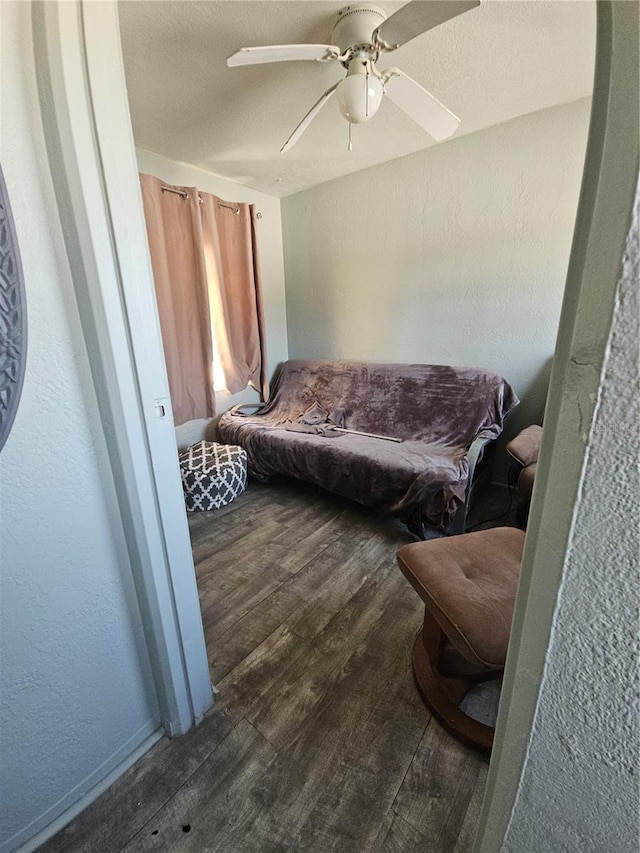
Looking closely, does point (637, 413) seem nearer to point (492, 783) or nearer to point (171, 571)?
point (492, 783)

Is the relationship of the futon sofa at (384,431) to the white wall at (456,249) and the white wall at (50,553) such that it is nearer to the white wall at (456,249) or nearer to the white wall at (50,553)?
the white wall at (456,249)

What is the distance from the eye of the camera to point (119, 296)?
79 cm

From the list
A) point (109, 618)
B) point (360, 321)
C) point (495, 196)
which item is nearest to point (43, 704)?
point (109, 618)

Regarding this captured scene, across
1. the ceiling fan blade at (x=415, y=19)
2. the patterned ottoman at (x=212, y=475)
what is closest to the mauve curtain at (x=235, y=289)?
the patterned ottoman at (x=212, y=475)

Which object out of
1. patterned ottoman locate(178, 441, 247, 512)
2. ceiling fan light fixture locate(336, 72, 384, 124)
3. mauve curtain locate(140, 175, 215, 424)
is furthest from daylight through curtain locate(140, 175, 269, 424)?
ceiling fan light fixture locate(336, 72, 384, 124)

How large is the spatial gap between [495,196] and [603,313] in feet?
8.54

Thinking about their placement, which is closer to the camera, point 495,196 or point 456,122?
point 456,122

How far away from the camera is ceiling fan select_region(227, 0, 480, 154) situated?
114 centimetres

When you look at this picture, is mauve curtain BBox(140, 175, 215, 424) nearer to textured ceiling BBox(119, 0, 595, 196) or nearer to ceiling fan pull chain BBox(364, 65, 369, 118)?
textured ceiling BBox(119, 0, 595, 196)

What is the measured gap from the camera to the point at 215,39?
1.46m

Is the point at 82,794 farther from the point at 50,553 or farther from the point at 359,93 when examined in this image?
the point at 359,93

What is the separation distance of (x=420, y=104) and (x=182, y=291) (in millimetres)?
1840

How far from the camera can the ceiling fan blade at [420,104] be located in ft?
4.69

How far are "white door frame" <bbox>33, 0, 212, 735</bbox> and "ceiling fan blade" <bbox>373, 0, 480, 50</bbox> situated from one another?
898mm
